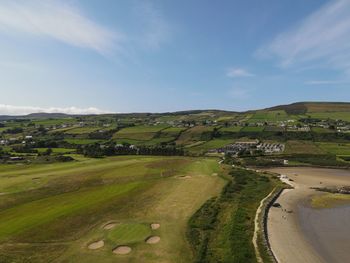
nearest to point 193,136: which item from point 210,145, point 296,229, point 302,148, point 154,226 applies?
point 210,145

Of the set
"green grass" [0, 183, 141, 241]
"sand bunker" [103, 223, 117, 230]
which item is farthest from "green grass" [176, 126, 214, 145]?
"sand bunker" [103, 223, 117, 230]

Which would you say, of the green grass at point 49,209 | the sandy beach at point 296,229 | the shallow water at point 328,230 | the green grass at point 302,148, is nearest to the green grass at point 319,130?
the green grass at point 302,148

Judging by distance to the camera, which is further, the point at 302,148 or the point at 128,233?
the point at 302,148

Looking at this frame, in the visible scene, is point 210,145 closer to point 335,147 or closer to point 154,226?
point 335,147

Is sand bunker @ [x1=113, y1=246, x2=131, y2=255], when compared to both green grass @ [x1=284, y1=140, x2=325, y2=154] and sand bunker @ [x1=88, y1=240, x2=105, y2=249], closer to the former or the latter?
sand bunker @ [x1=88, y1=240, x2=105, y2=249]

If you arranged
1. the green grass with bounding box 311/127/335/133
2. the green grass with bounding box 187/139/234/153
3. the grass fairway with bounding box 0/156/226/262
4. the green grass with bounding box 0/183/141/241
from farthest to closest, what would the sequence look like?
the green grass with bounding box 311/127/335/133 < the green grass with bounding box 187/139/234/153 < the green grass with bounding box 0/183/141/241 < the grass fairway with bounding box 0/156/226/262

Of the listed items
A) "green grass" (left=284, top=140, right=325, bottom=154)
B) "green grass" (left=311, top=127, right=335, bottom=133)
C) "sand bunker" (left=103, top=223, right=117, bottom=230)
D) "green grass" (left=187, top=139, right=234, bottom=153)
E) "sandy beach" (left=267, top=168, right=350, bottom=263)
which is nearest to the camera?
"sandy beach" (left=267, top=168, right=350, bottom=263)
